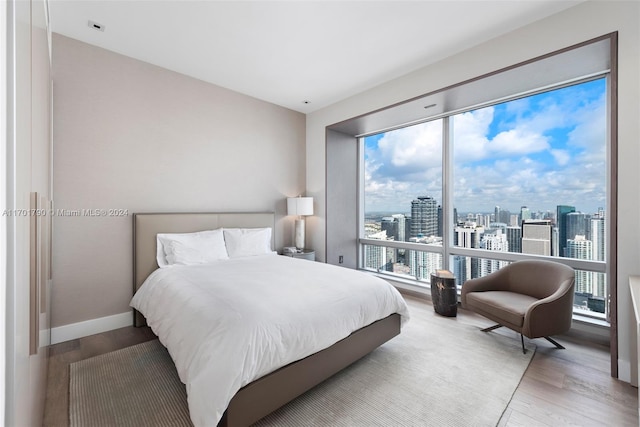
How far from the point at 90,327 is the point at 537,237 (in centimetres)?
481

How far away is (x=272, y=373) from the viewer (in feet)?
5.33

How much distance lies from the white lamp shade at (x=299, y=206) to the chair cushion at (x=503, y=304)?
8.14ft

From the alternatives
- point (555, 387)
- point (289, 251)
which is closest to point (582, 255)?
point (555, 387)

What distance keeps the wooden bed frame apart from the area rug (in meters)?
0.14

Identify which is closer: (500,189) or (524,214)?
(524,214)

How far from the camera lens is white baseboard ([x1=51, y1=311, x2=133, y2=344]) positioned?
8.75ft


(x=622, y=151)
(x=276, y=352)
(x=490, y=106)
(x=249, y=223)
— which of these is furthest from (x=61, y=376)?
(x=490, y=106)

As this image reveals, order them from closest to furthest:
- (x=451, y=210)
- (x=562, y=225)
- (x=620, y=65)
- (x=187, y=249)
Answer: (x=620, y=65) < (x=562, y=225) < (x=187, y=249) < (x=451, y=210)

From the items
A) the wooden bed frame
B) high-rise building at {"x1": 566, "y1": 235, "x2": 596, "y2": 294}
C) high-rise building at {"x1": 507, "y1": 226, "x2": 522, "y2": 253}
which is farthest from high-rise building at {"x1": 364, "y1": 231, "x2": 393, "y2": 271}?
high-rise building at {"x1": 566, "y1": 235, "x2": 596, "y2": 294}

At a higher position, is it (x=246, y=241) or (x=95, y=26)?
(x=95, y=26)

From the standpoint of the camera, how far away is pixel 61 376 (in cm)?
210

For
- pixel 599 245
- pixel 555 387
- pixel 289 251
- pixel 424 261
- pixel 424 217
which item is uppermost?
pixel 424 217

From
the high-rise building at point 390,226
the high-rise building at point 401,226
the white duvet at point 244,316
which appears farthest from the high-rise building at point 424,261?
the white duvet at point 244,316

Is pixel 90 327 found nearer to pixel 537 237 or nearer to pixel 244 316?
pixel 244 316
